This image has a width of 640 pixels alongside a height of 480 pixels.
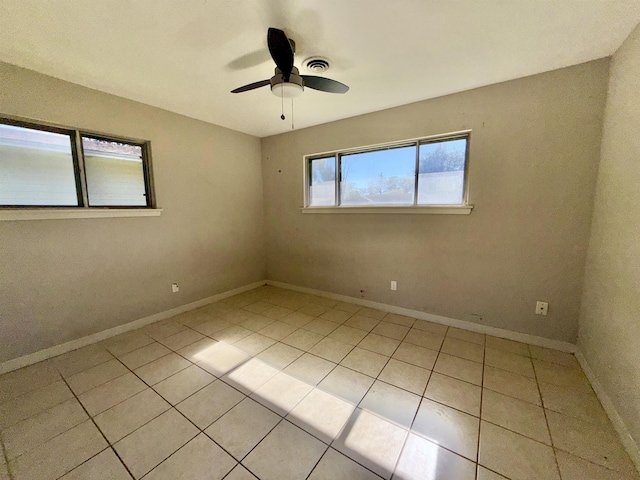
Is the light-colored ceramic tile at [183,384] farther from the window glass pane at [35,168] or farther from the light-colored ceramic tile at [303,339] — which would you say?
the window glass pane at [35,168]

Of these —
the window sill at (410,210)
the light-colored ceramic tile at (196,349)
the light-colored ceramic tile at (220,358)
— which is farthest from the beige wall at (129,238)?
the window sill at (410,210)

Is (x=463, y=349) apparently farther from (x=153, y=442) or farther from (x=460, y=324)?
(x=153, y=442)

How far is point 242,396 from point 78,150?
2.66m

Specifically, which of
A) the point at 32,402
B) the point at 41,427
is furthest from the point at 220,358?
the point at 32,402

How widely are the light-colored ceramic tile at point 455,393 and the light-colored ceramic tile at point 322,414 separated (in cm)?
62

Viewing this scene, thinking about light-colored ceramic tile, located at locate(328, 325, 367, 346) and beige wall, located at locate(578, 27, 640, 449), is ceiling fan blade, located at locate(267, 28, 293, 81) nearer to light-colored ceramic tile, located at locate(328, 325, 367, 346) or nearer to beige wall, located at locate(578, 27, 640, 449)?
beige wall, located at locate(578, 27, 640, 449)

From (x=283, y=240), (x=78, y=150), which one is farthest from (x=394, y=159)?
(x=78, y=150)

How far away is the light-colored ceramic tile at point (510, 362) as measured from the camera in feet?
6.42

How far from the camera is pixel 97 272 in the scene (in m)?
2.44

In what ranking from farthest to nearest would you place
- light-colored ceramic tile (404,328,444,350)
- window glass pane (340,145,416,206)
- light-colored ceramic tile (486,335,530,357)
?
window glass pane (340,145,416,206)
light-colored ceramic tile (404,328,444,350)
light-colored ceramic tile (486,335,530,357)

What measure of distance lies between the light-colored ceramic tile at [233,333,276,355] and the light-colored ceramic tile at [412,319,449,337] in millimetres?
1594

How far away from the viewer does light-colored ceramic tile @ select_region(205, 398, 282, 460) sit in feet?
4.49

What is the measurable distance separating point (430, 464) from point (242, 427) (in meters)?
1.06

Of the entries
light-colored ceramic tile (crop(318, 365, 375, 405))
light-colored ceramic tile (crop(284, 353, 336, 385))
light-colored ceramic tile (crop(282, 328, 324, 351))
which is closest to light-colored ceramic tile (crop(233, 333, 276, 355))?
light-colored ceramic tile (crop(282, 328, 324, 351))
